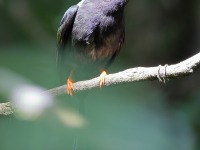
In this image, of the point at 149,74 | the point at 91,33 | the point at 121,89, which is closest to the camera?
the point at 121,89

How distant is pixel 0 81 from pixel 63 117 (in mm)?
227

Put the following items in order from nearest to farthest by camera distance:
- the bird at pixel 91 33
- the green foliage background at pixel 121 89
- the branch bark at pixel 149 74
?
the green foliage background at pixel 121 89, the branch bark at pixel 149 74, the bird at pixel 91 33

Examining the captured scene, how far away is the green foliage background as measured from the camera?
1.36m

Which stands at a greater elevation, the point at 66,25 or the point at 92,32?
the point at 66,25

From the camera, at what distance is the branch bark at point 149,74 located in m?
2.17

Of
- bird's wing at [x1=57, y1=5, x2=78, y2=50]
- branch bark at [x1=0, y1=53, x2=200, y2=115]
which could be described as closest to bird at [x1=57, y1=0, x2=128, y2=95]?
bird's wing at [x1=57, y1=5, x2=78, y2=50]

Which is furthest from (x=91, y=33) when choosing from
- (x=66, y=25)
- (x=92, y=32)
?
(x=66, y=25)

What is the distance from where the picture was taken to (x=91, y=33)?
11.7ft

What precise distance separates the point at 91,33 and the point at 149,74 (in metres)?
1.20

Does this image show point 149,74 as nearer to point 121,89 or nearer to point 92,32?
point 121,89

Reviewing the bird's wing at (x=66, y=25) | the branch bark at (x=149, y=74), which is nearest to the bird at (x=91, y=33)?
the bird's wing at (x=66, y=25)

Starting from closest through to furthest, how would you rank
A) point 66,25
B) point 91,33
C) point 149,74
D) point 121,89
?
1. point 121,89
2. point 149,74
3. point 91,33
4. point 66,25

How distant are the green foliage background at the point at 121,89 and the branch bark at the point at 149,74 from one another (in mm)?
91

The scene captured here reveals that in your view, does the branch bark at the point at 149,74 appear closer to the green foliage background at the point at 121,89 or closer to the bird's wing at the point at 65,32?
the green foliage background at the point at 121,89
